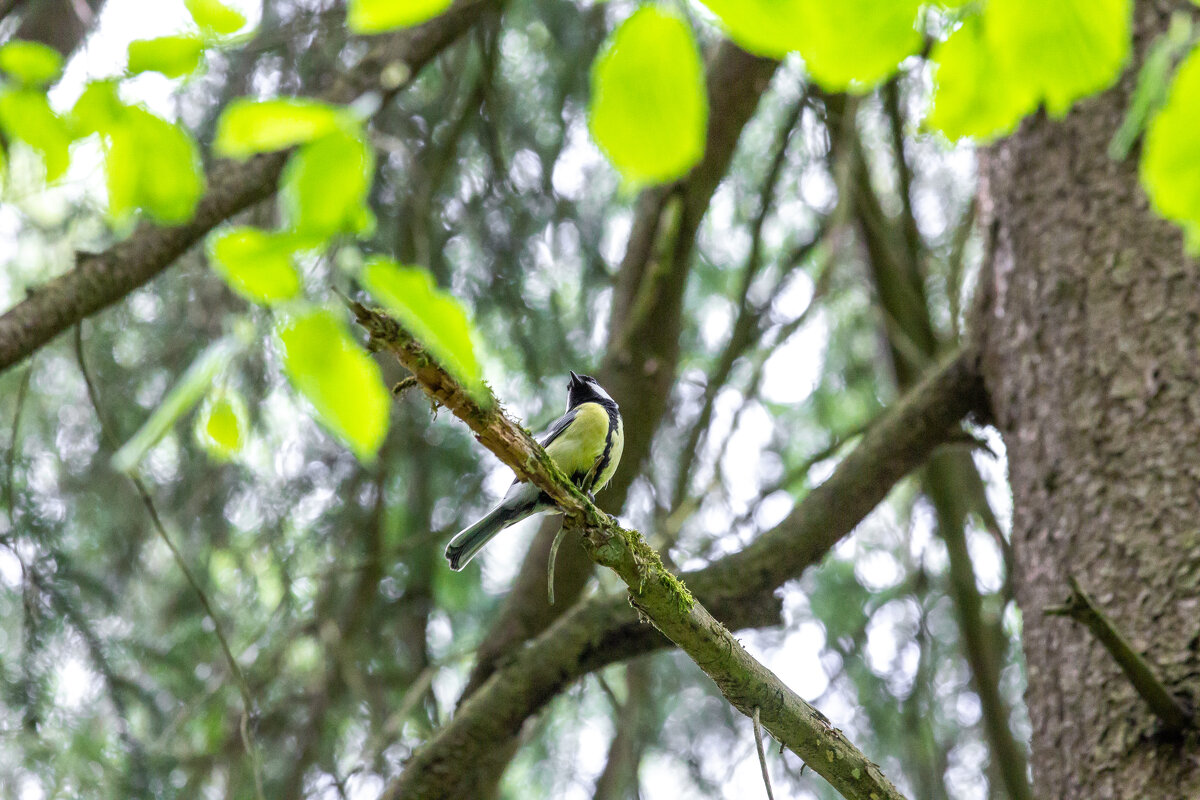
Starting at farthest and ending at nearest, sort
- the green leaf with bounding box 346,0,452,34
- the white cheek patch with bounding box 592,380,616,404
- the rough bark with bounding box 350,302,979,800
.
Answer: the white cheek patch with bounding box 592,380,616,404, the rough bark with bounding box 350,302,979,800, the green leaf with bounding box 346,0,452,34

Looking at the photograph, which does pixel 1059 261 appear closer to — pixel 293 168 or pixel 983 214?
pixel 983 214

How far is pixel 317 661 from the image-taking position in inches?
163

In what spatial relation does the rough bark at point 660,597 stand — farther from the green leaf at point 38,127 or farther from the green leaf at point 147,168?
the green leaf at point 38,127

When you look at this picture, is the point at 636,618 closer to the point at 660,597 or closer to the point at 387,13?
the point at 660,597

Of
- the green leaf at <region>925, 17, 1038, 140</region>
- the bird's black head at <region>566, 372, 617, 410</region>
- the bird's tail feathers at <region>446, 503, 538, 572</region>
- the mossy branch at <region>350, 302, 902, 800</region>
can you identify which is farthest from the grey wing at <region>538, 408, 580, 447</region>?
the green leaf at <region>925, 17, 1038, 140</region>

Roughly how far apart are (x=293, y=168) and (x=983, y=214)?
Result: 2995 mm

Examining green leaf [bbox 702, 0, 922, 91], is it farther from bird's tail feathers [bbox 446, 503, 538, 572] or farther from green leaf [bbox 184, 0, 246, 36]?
bird's tail feathers [bbox 446, 503, 538, 572]

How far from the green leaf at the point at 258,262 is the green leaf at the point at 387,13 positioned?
0.63 ft

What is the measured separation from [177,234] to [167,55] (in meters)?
1.92

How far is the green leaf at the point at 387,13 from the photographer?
0.84 m

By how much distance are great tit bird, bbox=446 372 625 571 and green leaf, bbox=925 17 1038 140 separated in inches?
53.0

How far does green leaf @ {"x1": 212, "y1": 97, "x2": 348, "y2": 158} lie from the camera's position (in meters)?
0.84

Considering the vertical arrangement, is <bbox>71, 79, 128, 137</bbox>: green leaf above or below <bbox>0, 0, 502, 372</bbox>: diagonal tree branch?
below

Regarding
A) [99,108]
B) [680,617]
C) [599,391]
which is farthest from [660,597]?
[599,391]
